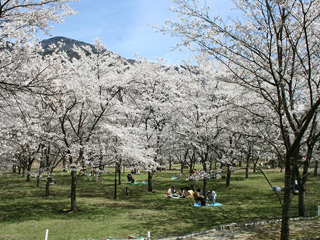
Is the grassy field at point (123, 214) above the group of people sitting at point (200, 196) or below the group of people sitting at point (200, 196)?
below

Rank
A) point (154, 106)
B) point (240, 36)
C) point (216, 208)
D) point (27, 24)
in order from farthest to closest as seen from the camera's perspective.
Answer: point (154, 106) → point (216, 208) → point (240, 36) → point (27, 24)

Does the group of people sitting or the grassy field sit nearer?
the grassy field

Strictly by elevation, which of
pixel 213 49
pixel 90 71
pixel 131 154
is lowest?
pixel 131 154

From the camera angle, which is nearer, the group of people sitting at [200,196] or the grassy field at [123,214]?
the grassy field at [123,214]

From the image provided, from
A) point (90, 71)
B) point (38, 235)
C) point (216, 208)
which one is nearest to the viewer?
point (38, 235)

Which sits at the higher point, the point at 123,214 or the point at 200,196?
the point at 200,196

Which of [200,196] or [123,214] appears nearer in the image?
[123,214]

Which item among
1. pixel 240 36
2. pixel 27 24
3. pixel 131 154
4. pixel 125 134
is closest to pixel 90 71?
pixel 125 134

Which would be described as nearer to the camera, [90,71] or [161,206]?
[161,206]

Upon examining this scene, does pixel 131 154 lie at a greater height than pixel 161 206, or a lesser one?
greater

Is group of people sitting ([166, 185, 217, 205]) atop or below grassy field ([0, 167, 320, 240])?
atop

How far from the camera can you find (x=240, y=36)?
6469mm

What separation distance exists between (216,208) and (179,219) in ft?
10.5

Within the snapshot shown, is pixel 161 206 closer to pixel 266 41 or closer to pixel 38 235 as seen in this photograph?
pixel 38 235
